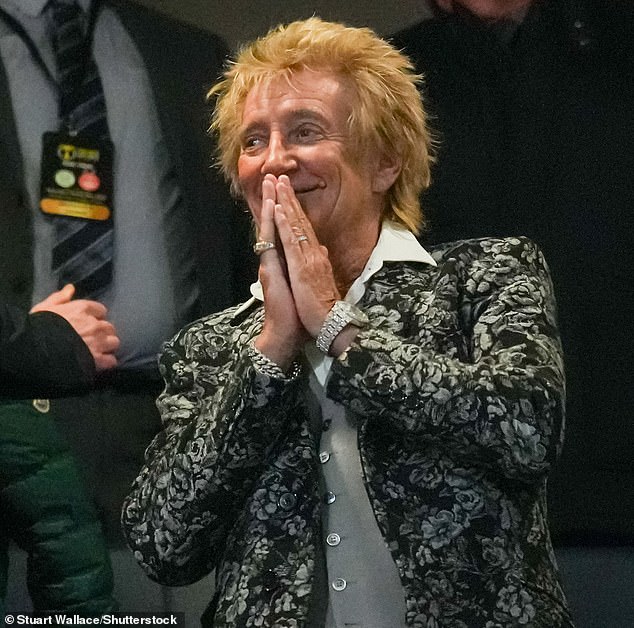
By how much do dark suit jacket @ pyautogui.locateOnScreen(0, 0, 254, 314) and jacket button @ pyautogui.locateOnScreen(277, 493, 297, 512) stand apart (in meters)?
0.68

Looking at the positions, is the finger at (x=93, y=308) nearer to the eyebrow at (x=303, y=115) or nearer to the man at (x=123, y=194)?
the man at (x=123, y=194)

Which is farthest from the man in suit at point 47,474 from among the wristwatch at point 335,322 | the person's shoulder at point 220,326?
the wristwatch at point 335,322

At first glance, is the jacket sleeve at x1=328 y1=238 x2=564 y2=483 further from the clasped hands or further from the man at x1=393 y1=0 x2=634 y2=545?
the man at x1=393 y1=0 x2=634 y2=545

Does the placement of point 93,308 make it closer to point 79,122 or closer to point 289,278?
point 79,122

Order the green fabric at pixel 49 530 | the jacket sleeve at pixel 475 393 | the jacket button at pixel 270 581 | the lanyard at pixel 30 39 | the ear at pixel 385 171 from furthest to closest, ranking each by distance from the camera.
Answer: the lanyard at pixel 30 39 < the green fabric at pixel 49 530 < the ear at pixel 385 171 < the jacket button at pixel 270 581 < the jacket sleeve at pixel 475 393

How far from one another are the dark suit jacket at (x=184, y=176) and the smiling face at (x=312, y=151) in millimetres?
462

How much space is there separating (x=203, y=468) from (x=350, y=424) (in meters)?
0.21

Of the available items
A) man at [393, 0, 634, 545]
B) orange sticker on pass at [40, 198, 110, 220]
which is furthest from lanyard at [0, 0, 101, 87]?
man at [393, 0, 634, 545]

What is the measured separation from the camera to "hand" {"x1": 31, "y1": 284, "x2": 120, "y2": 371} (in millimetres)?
1933

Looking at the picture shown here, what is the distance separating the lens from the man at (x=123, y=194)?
6.33 ft

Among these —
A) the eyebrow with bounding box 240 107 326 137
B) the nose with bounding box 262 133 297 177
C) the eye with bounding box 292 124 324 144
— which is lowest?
the nose with bounding box 262 133 297 177

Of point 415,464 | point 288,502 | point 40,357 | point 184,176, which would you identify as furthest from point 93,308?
point 415,464

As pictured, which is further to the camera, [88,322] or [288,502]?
[88,322]

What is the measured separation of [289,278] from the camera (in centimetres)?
134
